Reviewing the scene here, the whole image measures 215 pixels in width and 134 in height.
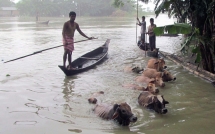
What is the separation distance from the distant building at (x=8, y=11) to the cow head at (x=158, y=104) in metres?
61.7

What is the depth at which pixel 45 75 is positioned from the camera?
8.73 metres

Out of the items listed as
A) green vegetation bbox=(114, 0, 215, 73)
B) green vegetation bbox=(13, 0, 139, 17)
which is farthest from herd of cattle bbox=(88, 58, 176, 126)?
green vegetation bbox=(13, 0, 139, 17)

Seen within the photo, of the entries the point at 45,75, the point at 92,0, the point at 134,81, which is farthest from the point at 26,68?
the point at 92,0

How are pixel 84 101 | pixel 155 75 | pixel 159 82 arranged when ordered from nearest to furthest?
pixel 84 101 → pixel 159 82 → pixel 155 75

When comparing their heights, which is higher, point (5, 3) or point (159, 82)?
point (5, 3)

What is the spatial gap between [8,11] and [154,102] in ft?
209

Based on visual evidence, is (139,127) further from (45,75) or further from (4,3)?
(4,3)

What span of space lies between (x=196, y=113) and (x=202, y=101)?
2.71ft

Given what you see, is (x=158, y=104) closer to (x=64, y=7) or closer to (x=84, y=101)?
(x=84, y=101)

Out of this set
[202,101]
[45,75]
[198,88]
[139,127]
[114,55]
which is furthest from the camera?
[114,55]

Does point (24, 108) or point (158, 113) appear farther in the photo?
point (24, 108)

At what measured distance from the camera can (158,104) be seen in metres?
5.15

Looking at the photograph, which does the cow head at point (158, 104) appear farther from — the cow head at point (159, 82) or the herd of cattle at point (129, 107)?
the cow head at point (159, 82)

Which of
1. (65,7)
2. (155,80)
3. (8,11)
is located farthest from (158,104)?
(8,11)
